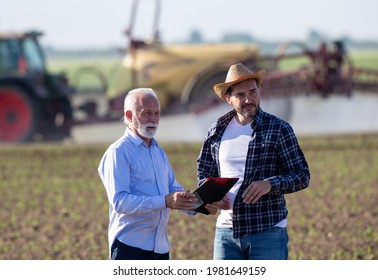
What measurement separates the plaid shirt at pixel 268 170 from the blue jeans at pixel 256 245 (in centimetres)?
→ 3

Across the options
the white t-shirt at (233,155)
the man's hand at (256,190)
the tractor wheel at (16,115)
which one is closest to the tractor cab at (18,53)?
the tractor wheel at (16,115)

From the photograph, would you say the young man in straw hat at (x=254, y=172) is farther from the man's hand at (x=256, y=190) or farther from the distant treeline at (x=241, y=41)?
the distant treeline at (x=241, y=41)

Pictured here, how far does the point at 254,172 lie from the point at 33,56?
54.4 feet

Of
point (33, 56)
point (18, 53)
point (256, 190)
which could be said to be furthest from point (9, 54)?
point (256, 190)

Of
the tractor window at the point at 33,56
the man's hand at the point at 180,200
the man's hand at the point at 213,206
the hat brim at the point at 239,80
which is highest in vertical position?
the hat brim at the point at 239,80

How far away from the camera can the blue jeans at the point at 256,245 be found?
186 inches

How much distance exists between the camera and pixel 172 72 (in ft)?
73.6

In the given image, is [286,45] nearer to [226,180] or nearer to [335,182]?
[335,182]

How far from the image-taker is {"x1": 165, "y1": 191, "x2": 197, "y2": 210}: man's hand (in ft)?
15.2

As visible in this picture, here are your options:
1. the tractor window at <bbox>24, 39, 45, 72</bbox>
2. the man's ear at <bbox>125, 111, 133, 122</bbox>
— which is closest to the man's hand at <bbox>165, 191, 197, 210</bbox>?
the man's ear at <bbox>125, 111, 133, 122</bbox>

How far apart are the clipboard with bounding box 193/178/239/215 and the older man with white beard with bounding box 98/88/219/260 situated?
0.12 ft

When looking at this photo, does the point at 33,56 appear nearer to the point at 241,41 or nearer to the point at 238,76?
the point at 241,41

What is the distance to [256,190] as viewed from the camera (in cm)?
461
